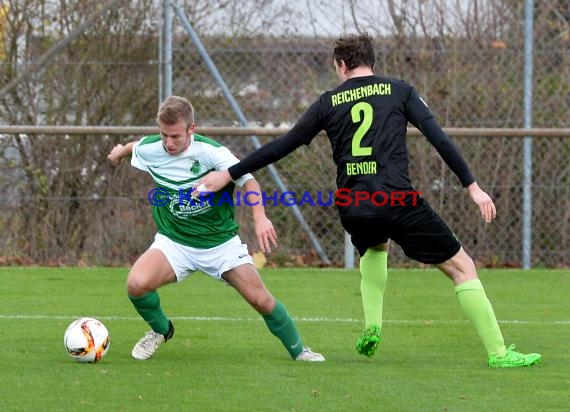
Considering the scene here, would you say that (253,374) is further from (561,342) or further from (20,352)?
(561,342)

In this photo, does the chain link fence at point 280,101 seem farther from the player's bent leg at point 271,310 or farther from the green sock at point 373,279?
the player's bent leg at point 271,310

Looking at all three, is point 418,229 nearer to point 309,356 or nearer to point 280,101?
point 309,356

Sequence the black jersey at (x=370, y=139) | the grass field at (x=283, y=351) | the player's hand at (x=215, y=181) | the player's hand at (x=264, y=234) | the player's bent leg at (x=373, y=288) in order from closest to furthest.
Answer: the grass field at (x=283, y=351) → the player's hand at (x=264, y=234) → the black jersey at (x=370, y=139) → the player's hand at (x=215, y=181) → the player's bent leg at (x=373, y=288)

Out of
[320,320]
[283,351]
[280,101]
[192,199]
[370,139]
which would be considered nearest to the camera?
[370,139]

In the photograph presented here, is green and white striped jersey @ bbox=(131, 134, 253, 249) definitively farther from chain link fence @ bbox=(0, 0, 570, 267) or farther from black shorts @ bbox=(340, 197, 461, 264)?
chain link fence @ bbox=(0, 0, 570, 267)

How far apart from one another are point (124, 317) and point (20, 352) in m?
1.75

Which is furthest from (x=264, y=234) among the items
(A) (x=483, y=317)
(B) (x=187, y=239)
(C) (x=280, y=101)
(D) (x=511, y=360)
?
(C) (x=280, y=101)

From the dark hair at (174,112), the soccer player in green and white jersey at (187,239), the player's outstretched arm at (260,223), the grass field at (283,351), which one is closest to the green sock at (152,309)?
the soccer player in green and white jersey at (187,239)

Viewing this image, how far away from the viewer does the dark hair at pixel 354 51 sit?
631 centimetres

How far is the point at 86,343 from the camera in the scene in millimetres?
6324

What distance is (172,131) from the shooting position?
6.49 meters

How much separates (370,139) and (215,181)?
2.74 ft

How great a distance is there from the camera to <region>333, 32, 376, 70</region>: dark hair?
6.31 m

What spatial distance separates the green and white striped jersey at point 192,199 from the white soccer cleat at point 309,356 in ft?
2.44
